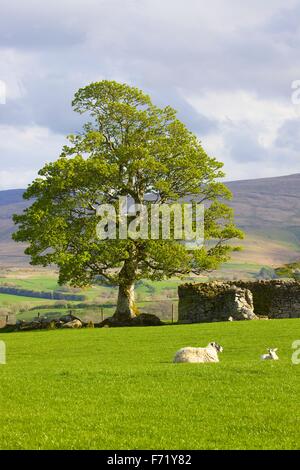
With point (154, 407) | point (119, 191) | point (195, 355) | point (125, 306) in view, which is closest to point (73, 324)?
point (125, 306)

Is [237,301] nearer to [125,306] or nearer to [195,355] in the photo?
[125,306]

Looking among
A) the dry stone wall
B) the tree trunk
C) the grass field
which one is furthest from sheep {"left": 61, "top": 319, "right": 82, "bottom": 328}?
the grass field

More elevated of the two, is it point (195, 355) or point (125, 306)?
point (195, 355)

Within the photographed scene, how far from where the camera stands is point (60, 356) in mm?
34562

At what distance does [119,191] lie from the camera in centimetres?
6072

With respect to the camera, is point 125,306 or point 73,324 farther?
point 125,306

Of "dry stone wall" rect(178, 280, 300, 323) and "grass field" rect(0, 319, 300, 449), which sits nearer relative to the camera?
"grass field" rect(0, 319, 300, 449)

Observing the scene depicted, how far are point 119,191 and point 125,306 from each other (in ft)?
35.1

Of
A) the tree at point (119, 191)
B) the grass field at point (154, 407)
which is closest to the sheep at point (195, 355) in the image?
the grass field at point (154, 407)

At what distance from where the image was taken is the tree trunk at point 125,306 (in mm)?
58156

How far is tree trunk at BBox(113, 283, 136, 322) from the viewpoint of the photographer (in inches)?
2290

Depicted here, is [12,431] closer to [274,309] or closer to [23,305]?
[274,309]

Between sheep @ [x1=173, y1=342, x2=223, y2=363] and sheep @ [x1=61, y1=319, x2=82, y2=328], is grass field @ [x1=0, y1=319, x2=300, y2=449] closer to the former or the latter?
sheep @ [x1=173, y1=342, x2=223, y2=363]
